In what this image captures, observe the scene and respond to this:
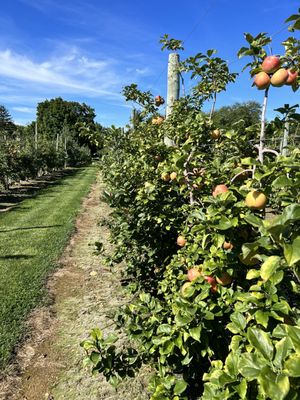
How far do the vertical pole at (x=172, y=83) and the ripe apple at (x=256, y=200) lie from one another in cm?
240

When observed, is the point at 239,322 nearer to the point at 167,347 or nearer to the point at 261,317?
the point at 261,317

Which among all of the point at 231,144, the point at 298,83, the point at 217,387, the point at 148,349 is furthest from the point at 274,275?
the point at 231,144

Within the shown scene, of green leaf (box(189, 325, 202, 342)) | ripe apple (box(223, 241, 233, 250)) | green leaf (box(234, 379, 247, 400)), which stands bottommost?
green leaf (box(234, 379, 247, 400))

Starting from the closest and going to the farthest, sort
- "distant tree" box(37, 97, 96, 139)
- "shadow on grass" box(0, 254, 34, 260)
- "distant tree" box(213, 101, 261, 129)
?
"distant tree" box(213, 101, 261, 129)
"shadow on grass" box(0, 254, 34, 260)
"distant tree" box(37, 97, 96, 139)

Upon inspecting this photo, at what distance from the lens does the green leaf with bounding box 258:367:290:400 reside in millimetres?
833

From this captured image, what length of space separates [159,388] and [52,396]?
166cm

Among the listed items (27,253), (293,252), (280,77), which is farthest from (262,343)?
(27,253)

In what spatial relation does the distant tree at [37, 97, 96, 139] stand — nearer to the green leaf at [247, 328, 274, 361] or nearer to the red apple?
the red apple

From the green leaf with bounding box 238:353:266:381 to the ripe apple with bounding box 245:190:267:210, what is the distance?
0.54 meters

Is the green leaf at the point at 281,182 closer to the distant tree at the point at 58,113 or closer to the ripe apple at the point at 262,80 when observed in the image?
the ripe apple at the point at 262,80

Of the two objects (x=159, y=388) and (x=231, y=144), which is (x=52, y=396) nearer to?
(x=159, y=388)

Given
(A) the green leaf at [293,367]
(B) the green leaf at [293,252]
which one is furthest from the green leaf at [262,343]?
(B) the green leaf at [293,252]

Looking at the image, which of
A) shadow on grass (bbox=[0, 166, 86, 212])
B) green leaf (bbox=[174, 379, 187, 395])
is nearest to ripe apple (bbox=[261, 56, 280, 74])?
green leaf (bbox=[174, 379, 187, 395])

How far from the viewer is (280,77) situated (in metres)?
1.51
